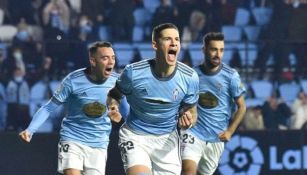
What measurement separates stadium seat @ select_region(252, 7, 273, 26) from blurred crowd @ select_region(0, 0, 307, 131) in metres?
0.06

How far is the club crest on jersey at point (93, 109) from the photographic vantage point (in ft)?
35.0

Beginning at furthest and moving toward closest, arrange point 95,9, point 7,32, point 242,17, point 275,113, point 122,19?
1. point 242,17
2. point 95,9
3. point 122,19
4. point 7,32
5. point 275,113

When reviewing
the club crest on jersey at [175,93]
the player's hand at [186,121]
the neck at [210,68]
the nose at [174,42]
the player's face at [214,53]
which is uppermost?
the nose at [174,42]

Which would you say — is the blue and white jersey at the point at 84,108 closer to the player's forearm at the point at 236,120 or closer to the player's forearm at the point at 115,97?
the player's forearm at the point at 236,120

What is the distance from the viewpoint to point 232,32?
15789mm

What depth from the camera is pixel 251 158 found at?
1362 centimetres

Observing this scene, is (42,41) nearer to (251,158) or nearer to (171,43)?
(251,158)

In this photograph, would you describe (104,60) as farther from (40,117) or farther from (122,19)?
(122,19)

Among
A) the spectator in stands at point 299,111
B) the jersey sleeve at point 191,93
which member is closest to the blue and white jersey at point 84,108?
the jersey sleeve at point 191,93

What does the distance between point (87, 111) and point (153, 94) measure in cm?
179

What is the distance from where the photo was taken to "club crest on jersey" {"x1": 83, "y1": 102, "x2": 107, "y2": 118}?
10672 mm

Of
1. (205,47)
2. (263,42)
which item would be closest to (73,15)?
(263,42)

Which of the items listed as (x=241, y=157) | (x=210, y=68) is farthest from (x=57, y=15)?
(x=210, y=68)

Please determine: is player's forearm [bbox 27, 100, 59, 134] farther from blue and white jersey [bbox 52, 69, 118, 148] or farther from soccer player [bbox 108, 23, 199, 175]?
soccer player [bbox 108, 23, 199, 175]
